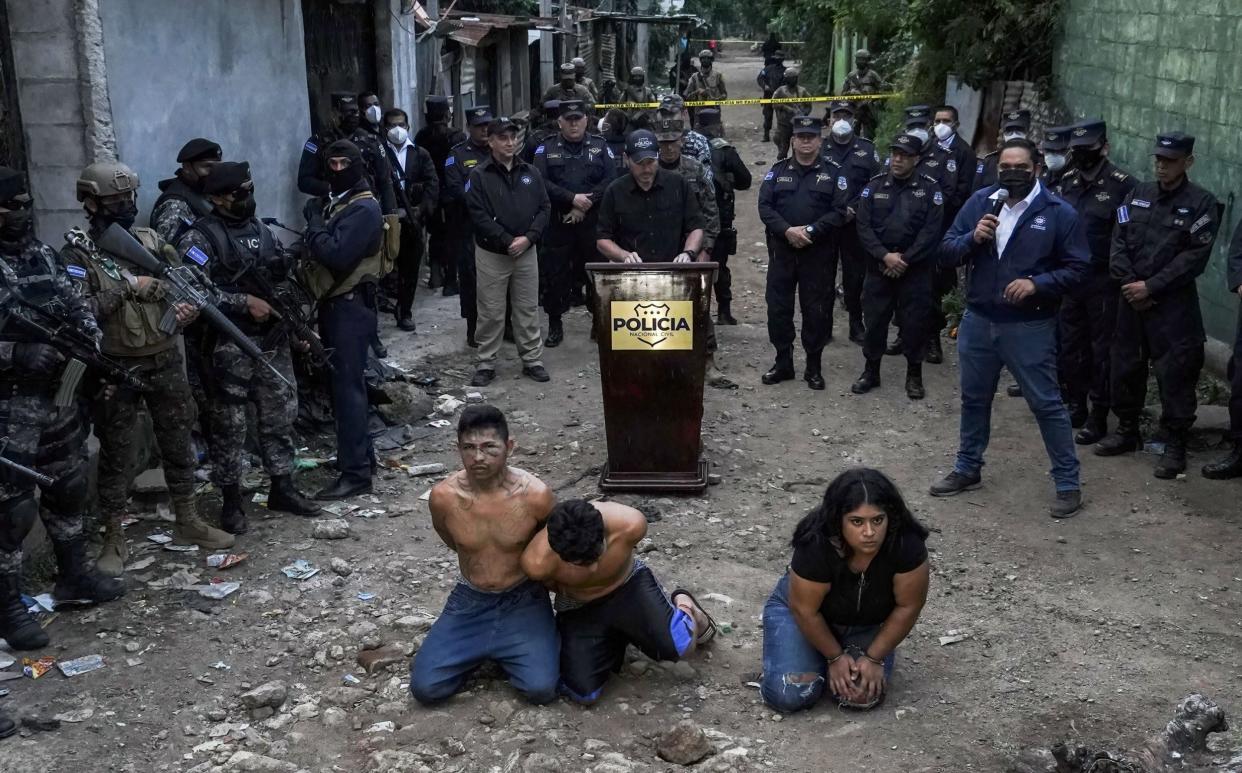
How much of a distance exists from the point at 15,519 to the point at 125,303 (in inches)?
43.4

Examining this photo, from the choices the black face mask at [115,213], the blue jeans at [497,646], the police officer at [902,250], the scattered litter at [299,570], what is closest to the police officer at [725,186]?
the police officer at [902,250]

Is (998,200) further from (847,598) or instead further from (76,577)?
(76,577)

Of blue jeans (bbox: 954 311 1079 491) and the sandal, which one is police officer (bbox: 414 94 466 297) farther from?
the sandal

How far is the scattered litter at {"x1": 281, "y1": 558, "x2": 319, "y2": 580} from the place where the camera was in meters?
5.93

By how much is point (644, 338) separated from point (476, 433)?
220 cm

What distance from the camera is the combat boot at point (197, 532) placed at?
6.21 m

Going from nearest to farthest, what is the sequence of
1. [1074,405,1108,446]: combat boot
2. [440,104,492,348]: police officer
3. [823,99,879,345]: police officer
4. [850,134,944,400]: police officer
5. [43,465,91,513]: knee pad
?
[43,465,91,513]: knee pad → [1074,405,1108,446]: combat boot → [850,134,944,400]: police officer → [823,99,879,345]: police officer → [440,104,492,348]: police officer

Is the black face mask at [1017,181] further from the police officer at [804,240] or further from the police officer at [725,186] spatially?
the police officer at [725,186]

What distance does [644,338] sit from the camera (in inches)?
264

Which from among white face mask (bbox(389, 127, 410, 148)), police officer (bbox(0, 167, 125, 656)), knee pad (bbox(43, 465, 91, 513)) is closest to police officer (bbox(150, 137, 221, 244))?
police officer (bbox(0, 167, 125, 656))

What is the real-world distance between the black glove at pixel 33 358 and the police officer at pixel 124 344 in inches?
19.3

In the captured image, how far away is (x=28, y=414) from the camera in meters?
5.04

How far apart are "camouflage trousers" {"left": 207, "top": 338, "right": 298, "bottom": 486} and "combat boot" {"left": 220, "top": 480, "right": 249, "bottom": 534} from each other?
0.05m

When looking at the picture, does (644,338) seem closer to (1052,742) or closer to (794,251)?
(794,251)
